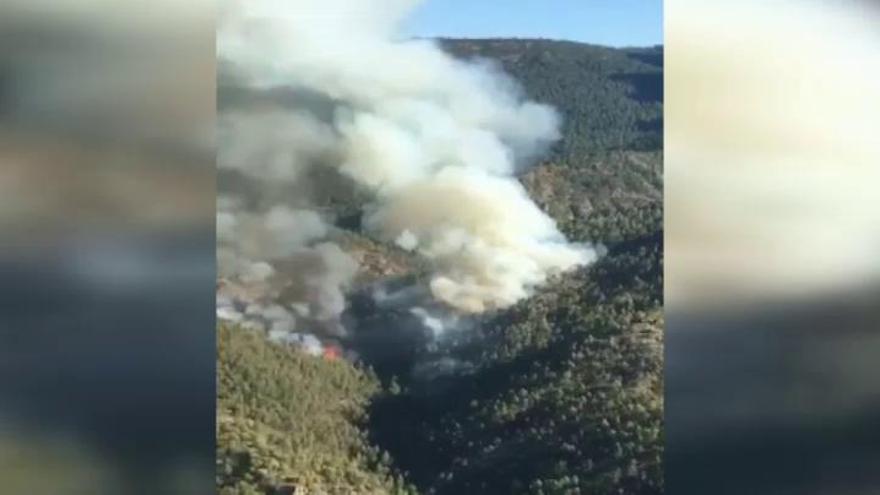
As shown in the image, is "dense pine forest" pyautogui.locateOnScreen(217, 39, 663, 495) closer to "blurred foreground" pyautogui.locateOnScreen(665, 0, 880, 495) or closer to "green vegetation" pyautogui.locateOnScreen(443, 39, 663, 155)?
"green vegetation" pyautogui.locateOnScreen(443, 39, 663, 155)

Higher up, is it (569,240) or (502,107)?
(502,107)

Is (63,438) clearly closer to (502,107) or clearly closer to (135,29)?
(135,29)

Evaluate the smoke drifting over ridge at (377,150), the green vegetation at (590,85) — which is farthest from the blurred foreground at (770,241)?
the smoke drifting over ridge at (377,150)

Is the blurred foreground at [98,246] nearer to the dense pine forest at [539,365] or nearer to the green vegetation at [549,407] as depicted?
the dense pine forest at [539,365]

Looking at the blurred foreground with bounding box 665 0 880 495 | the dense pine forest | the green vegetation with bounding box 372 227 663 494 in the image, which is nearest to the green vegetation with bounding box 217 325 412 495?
the dense pine forest

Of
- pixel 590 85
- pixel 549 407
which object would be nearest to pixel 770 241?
pixel 590 85

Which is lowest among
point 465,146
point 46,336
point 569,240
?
point 46,336

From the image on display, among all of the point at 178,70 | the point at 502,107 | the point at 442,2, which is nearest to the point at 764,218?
the point at 502,107
